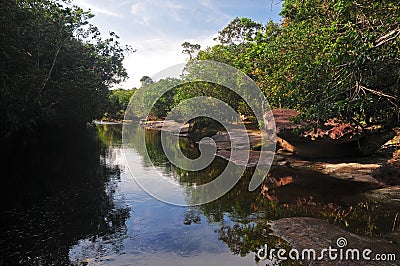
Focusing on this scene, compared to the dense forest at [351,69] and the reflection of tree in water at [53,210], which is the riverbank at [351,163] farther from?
the reflection of tree in water at [53,210]

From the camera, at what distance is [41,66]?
83.0 ft

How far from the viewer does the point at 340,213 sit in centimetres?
1151

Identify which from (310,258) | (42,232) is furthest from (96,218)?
(310,258)

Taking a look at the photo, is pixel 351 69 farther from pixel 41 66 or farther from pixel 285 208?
pixel 41 66

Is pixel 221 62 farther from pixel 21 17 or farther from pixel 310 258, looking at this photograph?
pixel 310 258

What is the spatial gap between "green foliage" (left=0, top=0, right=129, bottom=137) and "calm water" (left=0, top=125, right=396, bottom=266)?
5.15 metres

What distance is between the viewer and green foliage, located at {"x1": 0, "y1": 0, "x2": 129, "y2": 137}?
1772 centimetres

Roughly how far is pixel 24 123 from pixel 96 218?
658 inches

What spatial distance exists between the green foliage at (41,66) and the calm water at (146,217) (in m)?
5.15

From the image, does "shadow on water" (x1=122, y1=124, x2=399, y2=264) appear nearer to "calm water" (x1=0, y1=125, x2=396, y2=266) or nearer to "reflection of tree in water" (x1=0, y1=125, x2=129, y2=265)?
"calm water" (x1=0, y1=125, x2=396, y2=266)

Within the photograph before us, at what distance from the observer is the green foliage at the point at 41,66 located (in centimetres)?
1772

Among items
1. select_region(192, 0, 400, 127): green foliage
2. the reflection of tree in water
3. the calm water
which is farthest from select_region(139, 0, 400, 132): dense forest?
the reflection of tree in water

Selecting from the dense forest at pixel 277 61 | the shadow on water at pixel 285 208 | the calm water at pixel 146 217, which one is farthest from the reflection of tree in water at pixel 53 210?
the dense forest at pixel 277 61

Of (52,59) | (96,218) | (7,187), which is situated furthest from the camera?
(52,59)
